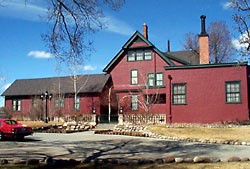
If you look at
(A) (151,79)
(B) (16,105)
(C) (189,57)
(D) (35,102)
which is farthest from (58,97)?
(C) (189,57)

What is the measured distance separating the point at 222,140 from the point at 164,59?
17492 mm

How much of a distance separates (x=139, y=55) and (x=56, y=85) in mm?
11408

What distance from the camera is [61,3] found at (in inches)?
412

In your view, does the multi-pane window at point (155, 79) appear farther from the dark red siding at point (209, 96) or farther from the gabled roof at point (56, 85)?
the gabled roof at point (56, 85)

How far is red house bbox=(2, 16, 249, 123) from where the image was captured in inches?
1112

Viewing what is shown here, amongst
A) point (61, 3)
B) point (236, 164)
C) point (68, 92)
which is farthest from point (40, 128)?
point (236, 164)

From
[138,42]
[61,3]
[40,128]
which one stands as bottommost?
[40,128]

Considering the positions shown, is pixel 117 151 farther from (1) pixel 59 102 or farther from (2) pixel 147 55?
(1) pixel 59 102

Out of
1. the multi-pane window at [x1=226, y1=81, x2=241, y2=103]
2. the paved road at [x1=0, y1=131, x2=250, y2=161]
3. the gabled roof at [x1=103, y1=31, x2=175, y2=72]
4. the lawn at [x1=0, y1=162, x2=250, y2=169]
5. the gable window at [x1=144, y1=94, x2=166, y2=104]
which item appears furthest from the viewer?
the gabled roof at [x1=103, y1=31, x2=175, y2=72]

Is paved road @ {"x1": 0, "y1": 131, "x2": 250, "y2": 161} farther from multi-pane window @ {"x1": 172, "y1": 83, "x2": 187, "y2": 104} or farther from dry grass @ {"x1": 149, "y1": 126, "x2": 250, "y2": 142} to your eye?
multi-pane window @ {"x1": 172, "y1": 83, "x2": 187, "y2": 104}

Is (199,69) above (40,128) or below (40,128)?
above

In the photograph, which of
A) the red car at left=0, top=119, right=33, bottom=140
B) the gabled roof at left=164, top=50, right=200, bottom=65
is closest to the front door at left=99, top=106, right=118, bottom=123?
the gabled roof at left=164, top=50, right=200, bottom=65

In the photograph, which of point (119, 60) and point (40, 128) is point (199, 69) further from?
point (40, 128)

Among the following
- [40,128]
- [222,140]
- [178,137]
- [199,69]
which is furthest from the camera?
[199,69]
